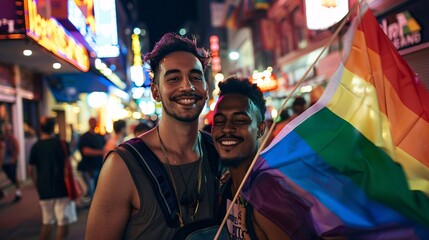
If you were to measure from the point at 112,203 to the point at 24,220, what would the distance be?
7.27 meters

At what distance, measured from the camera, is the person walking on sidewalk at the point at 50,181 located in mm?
6363

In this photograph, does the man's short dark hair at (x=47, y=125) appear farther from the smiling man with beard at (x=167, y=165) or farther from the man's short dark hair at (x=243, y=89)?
the man's short dark hair at (x=243, y=89)

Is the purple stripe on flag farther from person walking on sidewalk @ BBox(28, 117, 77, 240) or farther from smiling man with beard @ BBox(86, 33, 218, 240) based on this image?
person walking on sidewalk @ BBox(28, 117, 77, 240)

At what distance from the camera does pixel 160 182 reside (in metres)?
2.39

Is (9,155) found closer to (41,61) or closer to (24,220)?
(24,220)

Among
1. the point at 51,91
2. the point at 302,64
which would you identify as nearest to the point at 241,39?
the point at 302,64

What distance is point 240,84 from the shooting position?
277 cm

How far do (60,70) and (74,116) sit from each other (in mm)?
7207

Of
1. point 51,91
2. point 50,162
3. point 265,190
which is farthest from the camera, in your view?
point 51,91

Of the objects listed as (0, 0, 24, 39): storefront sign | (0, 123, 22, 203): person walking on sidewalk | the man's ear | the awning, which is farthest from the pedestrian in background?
the man's ear

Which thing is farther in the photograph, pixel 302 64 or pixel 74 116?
pixel 74 116

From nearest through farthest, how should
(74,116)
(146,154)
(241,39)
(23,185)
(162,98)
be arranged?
(146,154) → (162,98) → (23,185) → (74,116) → (241,39)

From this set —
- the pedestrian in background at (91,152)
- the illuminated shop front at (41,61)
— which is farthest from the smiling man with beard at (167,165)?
the pedestrian in background at (91,152)

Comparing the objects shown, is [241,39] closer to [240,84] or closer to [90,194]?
[90,194]
